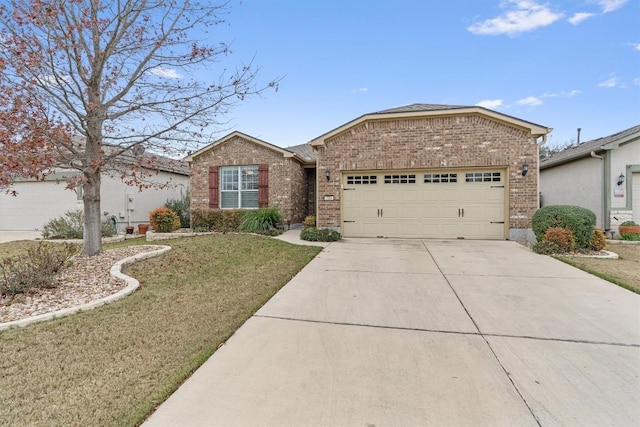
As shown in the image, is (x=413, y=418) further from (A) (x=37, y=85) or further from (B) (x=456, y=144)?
(B) (x=456, y=144)

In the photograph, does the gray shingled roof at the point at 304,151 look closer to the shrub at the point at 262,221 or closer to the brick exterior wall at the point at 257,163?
the brick exterior wall at the point at 257,163

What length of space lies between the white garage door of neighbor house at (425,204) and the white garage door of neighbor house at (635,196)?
5.20 metres

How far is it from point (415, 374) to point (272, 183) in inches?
419

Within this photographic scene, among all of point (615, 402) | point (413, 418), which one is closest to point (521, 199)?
point (615, 402)

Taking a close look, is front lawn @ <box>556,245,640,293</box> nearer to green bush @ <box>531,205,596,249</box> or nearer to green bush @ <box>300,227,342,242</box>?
green bush @ <box>531,205,596,249</box>

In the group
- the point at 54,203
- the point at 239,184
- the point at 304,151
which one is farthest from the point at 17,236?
the point at 304,151

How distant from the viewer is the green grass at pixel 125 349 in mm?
2191

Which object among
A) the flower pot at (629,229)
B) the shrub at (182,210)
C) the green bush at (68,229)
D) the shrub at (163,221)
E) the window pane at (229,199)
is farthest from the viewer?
the shrub at (182,210)

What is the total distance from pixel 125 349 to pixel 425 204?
9.46 m

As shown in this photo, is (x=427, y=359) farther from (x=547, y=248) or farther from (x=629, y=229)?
(x=629, y=229)

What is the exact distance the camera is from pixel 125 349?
3006mm

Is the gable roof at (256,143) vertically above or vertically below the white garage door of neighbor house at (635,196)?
above

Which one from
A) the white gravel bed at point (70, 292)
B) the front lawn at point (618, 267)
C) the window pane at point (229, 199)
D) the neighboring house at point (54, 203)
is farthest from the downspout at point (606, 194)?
the neighboring house at point (54, 203)

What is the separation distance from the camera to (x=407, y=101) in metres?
13.2
